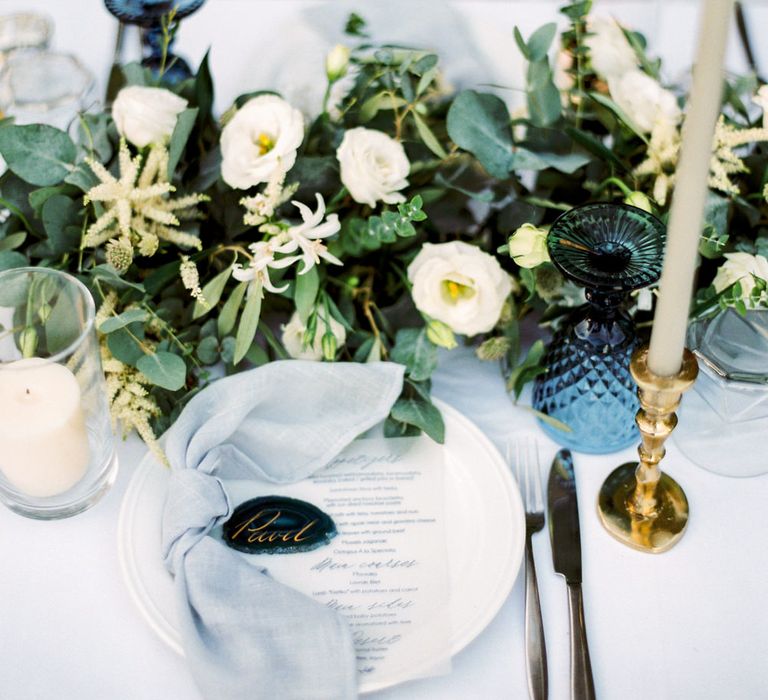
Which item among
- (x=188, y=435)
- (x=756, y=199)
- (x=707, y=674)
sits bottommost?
(x=707, y=674)

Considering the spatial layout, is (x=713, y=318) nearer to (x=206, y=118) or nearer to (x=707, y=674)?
(x=707, y=674)

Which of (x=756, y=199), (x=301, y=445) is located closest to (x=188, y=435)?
(x=301, y=445)

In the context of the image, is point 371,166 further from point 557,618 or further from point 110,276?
point 557,618

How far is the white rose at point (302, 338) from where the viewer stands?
84 cm

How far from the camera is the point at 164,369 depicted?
0.78m

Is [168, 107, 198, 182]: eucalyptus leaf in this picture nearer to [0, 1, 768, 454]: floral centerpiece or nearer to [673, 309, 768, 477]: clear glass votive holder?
[0, 1, 768, 454]: floral centerpiece

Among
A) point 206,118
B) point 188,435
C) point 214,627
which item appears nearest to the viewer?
point 214,627

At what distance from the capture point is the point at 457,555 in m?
0.76

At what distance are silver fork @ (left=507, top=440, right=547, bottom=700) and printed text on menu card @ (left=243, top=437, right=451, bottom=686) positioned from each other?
65 mm

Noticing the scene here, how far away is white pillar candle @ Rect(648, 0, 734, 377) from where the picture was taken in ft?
1.70

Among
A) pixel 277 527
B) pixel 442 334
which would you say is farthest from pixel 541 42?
pixel 277 527

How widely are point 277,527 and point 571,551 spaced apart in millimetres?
250

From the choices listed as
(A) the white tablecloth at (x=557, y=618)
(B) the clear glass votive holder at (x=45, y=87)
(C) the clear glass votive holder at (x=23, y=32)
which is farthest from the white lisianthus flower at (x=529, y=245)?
(C) the clear glass votive holder at (x=23, y=32)

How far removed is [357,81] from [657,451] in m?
0.47
